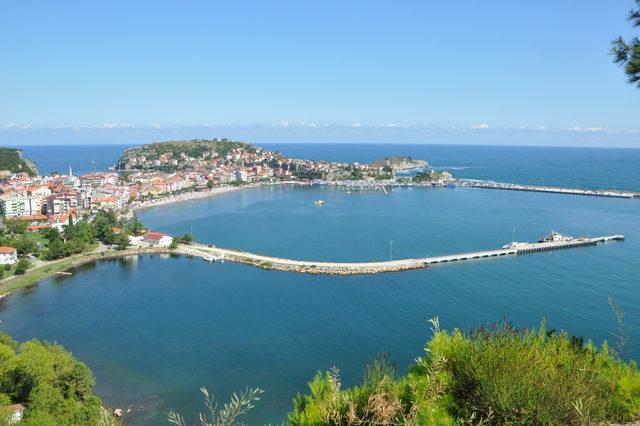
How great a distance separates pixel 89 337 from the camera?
863 centimetres

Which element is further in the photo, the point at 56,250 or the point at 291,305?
the point at 56,250

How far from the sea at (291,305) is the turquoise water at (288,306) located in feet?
0.13

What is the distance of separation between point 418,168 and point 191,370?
144 ft

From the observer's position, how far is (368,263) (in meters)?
13.6

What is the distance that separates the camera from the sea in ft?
23.7

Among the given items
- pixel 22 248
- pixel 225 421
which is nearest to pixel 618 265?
pixel 225 421

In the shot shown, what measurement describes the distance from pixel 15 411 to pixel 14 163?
35.0 meters

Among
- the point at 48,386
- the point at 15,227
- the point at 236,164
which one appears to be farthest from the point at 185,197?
the point at 48,386

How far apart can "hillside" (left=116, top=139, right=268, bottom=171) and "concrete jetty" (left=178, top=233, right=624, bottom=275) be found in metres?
26.3

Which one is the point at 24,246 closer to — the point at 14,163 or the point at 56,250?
the point at 56,250

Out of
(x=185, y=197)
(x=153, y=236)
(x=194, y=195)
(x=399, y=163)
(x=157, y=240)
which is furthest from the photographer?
(x=399, y=163)

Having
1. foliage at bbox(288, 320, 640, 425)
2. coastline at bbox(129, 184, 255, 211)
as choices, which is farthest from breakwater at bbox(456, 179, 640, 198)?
foliage at bbox(288, 320, 640, 425)

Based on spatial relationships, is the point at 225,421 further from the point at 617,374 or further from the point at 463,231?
the point at 463,231

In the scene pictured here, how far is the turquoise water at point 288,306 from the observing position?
7.29 metres
